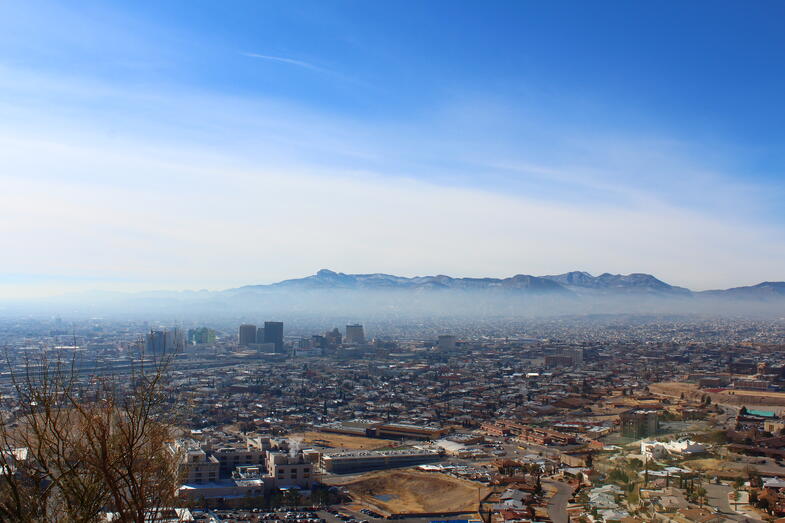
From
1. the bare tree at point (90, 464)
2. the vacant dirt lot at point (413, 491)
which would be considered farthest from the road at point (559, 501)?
the bare tree at point (90, 464)

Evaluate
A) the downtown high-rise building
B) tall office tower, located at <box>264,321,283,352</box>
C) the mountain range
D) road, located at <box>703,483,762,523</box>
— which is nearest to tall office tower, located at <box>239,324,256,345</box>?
the downtown high-rise building

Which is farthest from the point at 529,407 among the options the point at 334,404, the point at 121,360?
the point at 121,360

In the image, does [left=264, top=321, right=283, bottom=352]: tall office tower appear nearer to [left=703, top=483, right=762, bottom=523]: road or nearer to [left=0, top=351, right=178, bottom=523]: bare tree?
[left=703, top=483, right=762, bottom=523]: road

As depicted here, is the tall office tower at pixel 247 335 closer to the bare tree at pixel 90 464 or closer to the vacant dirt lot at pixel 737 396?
the vacant dirt lot at pixel 737 396

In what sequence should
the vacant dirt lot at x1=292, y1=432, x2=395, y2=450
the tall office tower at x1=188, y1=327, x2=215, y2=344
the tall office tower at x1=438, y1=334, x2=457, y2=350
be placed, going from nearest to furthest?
the vacant dirt lot at x1=292, y1=432, x2=395, y2=450, the tall office tower at x1=438, y1=334, x2=457, y2=350, the tall office tower at x1=188, y1=327, x2=215, y2=344

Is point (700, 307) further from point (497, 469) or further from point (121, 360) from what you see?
point (497, 469)

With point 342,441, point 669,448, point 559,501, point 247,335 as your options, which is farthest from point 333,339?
point 559,501
